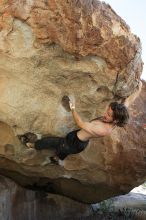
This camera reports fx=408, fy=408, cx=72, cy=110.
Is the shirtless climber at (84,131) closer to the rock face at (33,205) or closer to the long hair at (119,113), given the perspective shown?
the long hair at (119,113)

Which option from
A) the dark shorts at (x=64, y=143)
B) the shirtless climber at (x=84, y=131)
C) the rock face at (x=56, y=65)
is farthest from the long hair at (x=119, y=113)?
the dark shorts at (x=64, y=143)

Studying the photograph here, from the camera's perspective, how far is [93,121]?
6.31 m

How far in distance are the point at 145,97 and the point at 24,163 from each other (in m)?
3.41

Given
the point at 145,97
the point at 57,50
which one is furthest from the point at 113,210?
the point at 57,50

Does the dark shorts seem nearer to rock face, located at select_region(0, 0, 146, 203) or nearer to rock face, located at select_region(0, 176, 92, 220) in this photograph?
rock face, located at select_region(0, 0, 146, 203)

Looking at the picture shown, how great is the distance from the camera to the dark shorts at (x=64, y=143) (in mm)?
6512

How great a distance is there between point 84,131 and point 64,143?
1.39 feet

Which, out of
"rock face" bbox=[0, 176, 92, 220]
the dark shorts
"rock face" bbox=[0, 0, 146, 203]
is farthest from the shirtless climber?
"rock face" bbox=[0, 176, 92, 220]

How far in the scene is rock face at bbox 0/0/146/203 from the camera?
5.32m

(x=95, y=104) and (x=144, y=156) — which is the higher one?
(x=95, y=104)

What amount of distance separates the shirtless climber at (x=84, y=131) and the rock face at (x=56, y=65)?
7.5 inches

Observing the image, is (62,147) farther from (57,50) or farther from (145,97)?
(145,97)

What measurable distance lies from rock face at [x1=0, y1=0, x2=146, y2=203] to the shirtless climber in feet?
0.62

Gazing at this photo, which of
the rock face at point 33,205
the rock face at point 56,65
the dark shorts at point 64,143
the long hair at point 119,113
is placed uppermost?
the rock face at point 56,65
